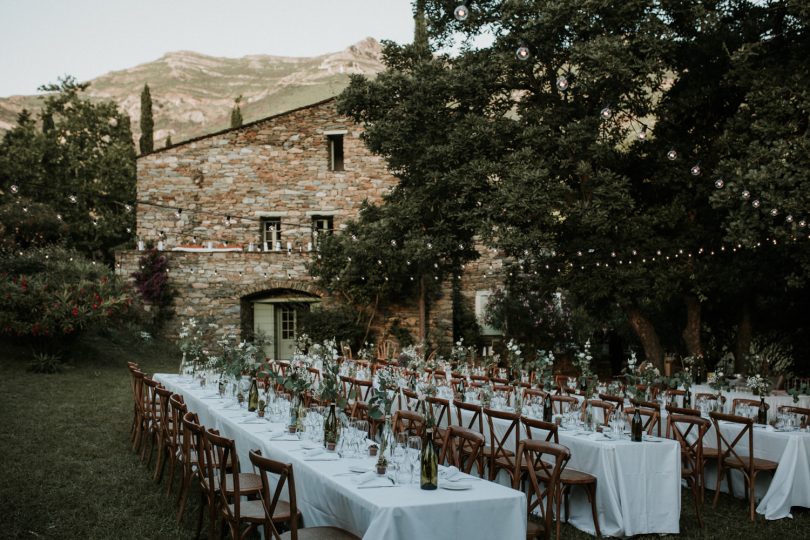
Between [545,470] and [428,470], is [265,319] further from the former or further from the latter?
[428,470]

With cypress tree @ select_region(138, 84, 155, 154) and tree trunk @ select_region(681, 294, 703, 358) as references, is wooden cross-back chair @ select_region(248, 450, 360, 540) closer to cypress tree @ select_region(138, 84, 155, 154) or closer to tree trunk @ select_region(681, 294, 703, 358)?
tree trunk @ select_region(681, 294, 703, 358)

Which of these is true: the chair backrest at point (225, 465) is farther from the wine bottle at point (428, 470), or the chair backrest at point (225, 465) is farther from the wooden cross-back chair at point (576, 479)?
the wooden cross-back chair at point (576, 479)

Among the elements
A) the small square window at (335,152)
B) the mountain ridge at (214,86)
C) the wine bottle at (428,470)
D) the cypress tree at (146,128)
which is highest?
the mountain ridge at (214,86)

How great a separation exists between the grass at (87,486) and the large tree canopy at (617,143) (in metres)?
4.80

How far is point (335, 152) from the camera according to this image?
2102 cm

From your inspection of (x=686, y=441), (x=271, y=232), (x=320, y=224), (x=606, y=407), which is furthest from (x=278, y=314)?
(x=686, y=441)

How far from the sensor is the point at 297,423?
5.23m

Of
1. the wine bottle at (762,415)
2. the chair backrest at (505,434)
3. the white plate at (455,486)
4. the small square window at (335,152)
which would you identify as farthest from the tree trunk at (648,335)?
the small square window at (335,152)

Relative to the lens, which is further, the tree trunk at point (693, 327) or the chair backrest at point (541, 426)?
the tree trunk at point (693, 327)

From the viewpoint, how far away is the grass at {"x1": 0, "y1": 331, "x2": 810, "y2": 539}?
17.5 feet

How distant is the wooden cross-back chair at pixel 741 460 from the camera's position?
19.3ft

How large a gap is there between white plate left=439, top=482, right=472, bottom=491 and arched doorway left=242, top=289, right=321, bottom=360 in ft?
50.9

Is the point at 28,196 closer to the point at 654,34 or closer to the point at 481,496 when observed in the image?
the point at 654,34

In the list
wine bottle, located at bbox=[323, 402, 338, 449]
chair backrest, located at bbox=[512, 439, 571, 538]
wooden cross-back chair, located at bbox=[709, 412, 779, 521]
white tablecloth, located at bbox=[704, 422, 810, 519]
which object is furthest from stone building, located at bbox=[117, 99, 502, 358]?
chair backrest, located at bbox=[512, 439, 571, 538]
